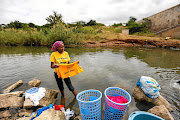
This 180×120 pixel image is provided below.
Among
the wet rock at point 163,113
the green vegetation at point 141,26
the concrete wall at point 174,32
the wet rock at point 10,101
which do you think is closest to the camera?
the wet rock at point 163,113

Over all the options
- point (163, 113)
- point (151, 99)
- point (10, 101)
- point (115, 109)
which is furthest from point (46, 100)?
point (151, 99)

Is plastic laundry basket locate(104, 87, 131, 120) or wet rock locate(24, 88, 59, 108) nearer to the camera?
plastic laundry basket locate(104, 87, 131, 120)

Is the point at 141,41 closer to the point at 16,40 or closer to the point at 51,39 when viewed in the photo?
the point at 51,39

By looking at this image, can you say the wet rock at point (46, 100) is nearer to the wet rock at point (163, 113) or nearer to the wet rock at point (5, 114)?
the wet rock at point (5, 114)

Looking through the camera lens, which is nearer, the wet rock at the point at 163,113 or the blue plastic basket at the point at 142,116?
the blue plastic basket at the point at 142,116

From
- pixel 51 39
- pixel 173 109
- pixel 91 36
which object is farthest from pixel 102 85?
pixel 91 36

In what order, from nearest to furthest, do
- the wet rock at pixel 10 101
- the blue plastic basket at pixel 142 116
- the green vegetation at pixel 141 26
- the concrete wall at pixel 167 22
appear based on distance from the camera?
the blue plastic basket at pixel 142 116 < the wet rock at pixel 10 101 < the concrete wall at pixel 167 22 < the green vegetation at pixel 141 26

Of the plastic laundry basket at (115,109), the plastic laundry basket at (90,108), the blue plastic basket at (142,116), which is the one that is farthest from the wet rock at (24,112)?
the blue plastic basket at (142,116)

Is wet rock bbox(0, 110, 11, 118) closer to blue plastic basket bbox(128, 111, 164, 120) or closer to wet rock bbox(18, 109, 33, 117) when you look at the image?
wet rock bbox(18, 109, 33, 117)

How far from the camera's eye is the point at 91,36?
18984mm

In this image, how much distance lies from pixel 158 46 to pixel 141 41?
251cm

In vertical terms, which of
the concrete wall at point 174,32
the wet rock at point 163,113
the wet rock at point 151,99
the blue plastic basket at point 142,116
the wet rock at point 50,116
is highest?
the concrete wall at point 174,32

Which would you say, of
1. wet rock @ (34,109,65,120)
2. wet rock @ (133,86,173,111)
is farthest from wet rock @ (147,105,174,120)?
wet rock @ (34,109,65,120)

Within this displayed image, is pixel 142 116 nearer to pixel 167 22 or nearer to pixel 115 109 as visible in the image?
pixel 115 109
